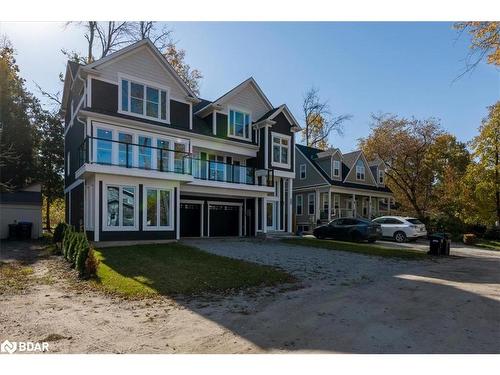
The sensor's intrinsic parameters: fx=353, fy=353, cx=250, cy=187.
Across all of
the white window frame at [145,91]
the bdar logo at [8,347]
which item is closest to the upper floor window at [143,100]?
the white window frame at [145,91]

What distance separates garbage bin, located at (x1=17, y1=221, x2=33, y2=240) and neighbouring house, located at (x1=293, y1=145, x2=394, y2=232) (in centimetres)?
2097

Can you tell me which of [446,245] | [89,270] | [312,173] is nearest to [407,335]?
[89,270]

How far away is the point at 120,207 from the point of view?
51.1ft

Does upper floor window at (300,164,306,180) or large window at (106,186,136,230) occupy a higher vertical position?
upper floor window at (300,164,306,180)

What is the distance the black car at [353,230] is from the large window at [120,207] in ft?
39.0

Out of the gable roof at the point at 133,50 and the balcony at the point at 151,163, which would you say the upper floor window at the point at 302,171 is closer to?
the balcony at the point at 151,163

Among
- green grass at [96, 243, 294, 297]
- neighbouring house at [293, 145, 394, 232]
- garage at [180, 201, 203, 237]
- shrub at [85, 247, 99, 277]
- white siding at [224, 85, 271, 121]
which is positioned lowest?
green grass at [96, 243, 294, 297]

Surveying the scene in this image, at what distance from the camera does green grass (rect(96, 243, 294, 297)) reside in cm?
828

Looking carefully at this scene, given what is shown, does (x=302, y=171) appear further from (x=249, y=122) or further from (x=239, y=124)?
(x=239, y=124)

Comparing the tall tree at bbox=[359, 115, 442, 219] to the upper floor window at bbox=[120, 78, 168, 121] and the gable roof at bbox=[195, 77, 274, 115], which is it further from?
the upper floor window at bbox=[120, 78, 168, 121]

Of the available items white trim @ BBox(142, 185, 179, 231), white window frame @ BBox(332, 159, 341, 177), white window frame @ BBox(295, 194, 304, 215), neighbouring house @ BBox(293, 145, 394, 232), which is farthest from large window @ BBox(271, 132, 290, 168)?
white window frame @ BBox(295, 194, 304, 215)

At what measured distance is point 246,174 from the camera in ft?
69.7

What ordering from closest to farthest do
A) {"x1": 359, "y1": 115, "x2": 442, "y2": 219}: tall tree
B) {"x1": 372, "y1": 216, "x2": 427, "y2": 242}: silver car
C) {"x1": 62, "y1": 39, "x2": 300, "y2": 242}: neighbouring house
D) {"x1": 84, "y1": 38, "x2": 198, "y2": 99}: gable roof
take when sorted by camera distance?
{"x1": 62, "y1": 39, "x2": 300, "y2": 242}: neighbouring house
{"x1": 84, "y1": 38, "x2": 198, "y2": 99}: gable roof
{"x1": 372, "y1": 216, "x2": 427, "y2": 242}: silver car
{"x1": 359, "y1": 115, "x2": 442, "y2": 219}: tall tree

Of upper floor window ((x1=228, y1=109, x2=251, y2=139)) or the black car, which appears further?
upper floor window ((x1=228, y1=109, x2=251, y2=139))
